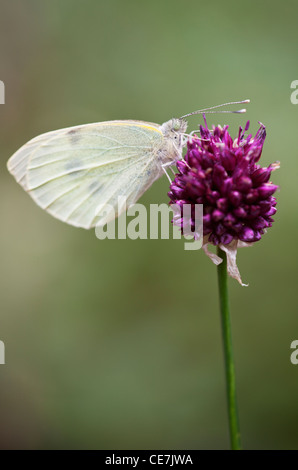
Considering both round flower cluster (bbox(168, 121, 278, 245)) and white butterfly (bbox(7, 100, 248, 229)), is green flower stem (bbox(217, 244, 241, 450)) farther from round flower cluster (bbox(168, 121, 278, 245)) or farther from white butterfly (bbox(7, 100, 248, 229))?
white butterfly (bbox(7, 100, 248, 229))

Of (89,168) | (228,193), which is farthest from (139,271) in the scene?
(228,193)

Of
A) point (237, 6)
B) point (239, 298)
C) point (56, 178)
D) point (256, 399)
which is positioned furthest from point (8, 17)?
point (256, 399)

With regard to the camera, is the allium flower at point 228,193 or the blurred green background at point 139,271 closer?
the allium flower at point 228,193

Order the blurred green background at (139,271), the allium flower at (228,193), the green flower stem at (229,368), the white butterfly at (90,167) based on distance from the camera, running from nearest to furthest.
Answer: the green flower stem at (229,368) → the allium flower at (228,193) → the white butterfly at (90,167) → the blurred green background at (139,271)

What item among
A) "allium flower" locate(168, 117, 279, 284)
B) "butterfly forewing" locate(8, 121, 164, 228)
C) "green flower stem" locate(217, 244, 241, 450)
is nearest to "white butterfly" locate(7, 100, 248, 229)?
"butterfly forewing" locate(8, 121, 164, 228)

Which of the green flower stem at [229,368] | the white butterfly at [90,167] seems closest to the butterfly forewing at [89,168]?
the white butterfly at [90,167]

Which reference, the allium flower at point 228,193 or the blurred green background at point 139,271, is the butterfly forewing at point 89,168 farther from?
the blurred green background at point 139,271
